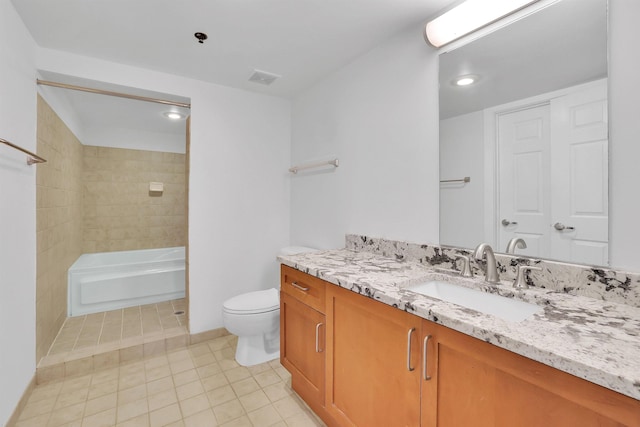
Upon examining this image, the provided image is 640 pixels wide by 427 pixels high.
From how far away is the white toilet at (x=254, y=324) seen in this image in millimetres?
2078

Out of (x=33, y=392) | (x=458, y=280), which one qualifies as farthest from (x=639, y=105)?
(x=33, y=392)

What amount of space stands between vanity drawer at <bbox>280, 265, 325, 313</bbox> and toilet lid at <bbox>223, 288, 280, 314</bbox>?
398 millimetres

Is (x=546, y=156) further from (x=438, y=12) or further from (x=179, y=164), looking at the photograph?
(x=179, y=164)

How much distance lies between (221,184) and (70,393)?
68.3 inches

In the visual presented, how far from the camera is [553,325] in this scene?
0.84 meters

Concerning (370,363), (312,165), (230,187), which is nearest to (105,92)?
(230,187)

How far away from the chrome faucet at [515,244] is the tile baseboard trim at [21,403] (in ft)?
8.46

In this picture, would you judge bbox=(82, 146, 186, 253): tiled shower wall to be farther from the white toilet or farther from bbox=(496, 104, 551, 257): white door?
bbox=(496, 104, 551, 257): white door

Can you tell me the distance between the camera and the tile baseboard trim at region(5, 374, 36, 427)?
60.4 inches

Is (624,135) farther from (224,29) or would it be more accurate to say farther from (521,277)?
(224,29)

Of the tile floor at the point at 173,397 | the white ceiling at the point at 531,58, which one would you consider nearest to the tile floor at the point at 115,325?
the tile floor at the point at 173,397

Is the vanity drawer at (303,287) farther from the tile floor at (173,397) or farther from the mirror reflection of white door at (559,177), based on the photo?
the mirror reflection of white door at (559,177)

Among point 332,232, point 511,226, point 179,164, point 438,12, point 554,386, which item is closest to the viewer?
point 554,386

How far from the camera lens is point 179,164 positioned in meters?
4.31
